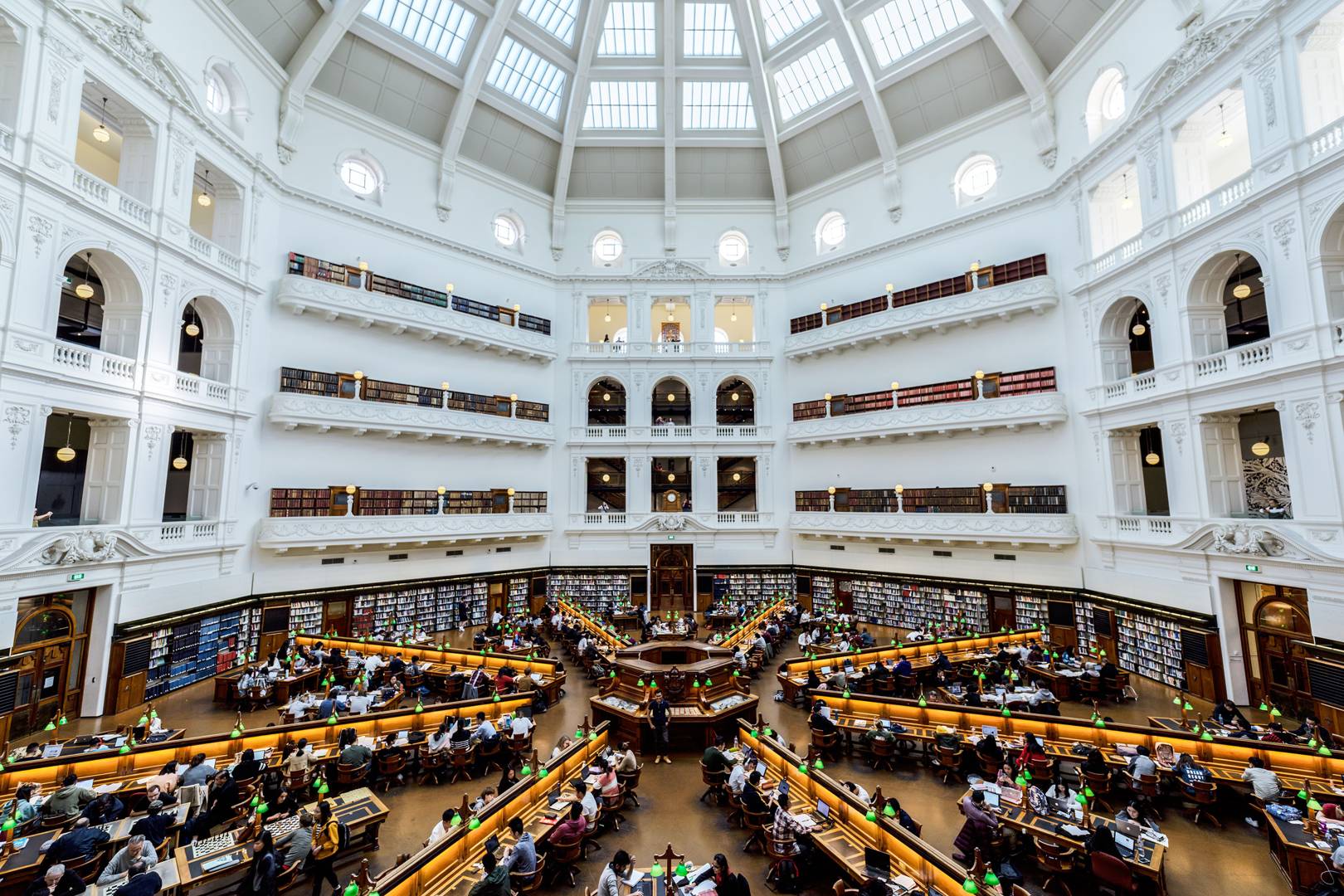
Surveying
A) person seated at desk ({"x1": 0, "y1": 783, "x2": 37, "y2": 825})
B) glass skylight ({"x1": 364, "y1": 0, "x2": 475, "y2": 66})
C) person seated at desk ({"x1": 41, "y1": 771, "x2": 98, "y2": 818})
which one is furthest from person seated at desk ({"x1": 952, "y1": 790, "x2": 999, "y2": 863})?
glass skylight ({"x1": 364, "y1": 0, "x2": 475, "y2": 66})

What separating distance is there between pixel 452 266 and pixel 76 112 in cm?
1083

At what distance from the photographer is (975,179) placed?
20.9 m

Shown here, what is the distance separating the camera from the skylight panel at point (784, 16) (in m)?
21.1

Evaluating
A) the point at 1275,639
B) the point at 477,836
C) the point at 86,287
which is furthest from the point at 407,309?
the point at 1275,639

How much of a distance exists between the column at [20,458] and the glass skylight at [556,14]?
18514 millimetres

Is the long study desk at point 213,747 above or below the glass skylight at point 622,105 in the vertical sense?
below

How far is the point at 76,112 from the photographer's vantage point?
12.2 m

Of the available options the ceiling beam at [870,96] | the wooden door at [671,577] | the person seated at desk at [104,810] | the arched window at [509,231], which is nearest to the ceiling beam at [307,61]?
the arched window at [509,231]

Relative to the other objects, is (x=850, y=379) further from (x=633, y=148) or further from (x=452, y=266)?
(x=452, y=266)

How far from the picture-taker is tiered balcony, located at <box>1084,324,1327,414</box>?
37.4 feet

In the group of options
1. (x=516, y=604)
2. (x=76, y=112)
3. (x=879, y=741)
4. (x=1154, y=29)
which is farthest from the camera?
(x=516, y=604)

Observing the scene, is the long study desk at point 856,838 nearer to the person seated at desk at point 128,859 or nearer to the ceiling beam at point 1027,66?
the person seated at desk at point 128,859

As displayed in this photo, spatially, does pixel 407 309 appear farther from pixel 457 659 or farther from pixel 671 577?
pixel 671 577

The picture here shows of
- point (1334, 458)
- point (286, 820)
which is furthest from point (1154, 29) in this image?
point (286, 820)
